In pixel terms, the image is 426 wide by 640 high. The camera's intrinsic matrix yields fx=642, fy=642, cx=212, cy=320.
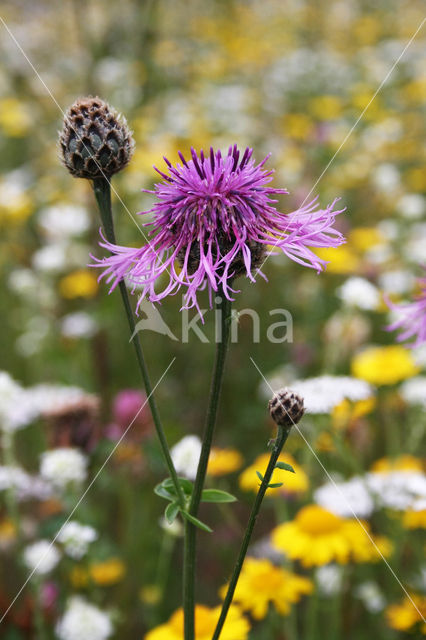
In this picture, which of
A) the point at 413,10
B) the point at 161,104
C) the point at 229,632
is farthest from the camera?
the point at 413,10

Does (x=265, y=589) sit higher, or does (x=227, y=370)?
(x=227, y=370)

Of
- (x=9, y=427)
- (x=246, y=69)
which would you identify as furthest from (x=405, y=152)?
(x=9, y=427)

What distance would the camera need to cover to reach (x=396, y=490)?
1.71 metres

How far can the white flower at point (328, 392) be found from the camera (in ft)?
5.45

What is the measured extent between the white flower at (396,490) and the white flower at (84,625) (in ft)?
2.55

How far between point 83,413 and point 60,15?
5.81 m

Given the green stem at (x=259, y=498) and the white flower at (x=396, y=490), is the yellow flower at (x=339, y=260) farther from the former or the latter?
the green stem at (x=259, y=498)

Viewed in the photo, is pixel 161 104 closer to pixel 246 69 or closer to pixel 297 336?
pixel 246 69

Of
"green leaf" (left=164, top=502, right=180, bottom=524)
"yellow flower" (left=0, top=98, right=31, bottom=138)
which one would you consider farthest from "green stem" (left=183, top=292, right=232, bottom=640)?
"yellow flower" (left=0, top=98, right=31, bottom=138)

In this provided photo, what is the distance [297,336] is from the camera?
10.8ft

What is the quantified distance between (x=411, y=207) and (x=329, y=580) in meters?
2.27

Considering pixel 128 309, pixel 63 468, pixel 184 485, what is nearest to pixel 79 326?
pixel 63 468

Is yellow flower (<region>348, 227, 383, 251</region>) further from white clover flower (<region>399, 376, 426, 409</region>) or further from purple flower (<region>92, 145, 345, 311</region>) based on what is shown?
purple flower (<region>92, 145, 345, 311</region>)

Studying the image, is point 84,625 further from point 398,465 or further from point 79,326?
point 79,326
